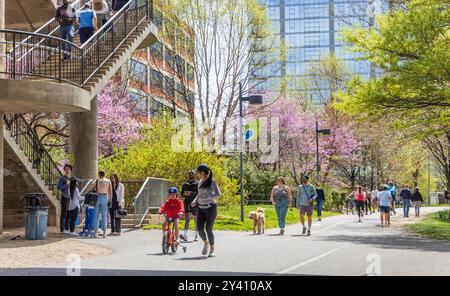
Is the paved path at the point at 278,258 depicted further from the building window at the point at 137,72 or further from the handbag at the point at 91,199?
the building window at the point at 137,72

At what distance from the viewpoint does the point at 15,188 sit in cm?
2197

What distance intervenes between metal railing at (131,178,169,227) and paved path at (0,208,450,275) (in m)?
4.37

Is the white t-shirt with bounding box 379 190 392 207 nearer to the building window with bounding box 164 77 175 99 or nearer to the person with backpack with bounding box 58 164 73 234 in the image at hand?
the person with backpack with bounding box 58 164 73 234

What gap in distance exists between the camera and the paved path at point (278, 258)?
11.5 m

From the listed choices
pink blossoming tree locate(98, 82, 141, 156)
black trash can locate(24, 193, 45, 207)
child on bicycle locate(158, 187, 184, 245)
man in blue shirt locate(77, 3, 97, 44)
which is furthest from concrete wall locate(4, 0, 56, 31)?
child on bicycle locate(158, 187, 184, 245)

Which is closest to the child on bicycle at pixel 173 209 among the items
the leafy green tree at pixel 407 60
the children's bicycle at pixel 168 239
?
the children's bicycle at pixel 168 239

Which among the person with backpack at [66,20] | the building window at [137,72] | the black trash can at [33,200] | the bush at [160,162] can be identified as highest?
the building window at [137,72]

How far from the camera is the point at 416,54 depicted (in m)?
21.0

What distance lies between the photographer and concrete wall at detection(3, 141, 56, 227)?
2125cm

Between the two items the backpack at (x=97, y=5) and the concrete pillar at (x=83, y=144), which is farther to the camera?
the backpack at (x=97, y=5)

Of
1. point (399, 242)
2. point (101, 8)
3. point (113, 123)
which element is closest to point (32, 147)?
point (101, 8)

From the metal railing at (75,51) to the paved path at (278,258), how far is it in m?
5.32
